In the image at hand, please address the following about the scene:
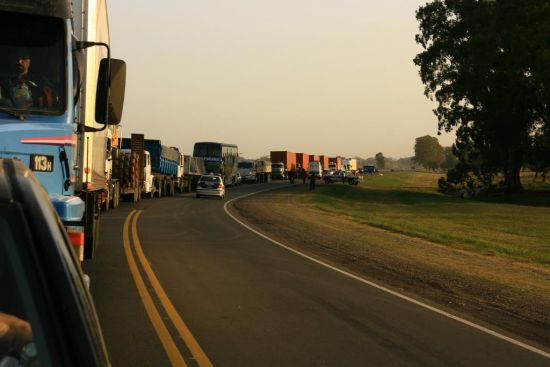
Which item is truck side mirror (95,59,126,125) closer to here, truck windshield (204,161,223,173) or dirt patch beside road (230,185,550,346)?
dirt patch beside road (230,185,550,346)

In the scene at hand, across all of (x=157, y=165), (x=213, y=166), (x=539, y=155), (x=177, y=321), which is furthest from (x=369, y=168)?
(x=177, y=321)

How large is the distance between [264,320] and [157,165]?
35678 mm

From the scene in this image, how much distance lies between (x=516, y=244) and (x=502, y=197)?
37.2 m

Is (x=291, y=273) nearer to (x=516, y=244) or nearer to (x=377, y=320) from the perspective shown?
(x=377, y=320)

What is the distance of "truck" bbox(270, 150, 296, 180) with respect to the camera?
10044cm

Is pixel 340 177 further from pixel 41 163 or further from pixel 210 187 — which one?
pixel 41 163

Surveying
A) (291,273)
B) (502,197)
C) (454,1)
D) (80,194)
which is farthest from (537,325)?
(454,1)

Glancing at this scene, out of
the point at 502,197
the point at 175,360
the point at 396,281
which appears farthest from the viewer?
the point at 502,197

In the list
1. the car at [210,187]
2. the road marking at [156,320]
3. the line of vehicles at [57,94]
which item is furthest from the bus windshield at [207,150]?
the line of vehicles at [57,94]

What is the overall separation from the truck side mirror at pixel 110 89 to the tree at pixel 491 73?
1748 inches

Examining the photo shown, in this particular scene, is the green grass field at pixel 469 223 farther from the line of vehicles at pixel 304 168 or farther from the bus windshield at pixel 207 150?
the line of vehicles at pixel 304 168

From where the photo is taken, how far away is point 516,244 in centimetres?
2458

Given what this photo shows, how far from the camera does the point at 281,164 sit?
101312 mm

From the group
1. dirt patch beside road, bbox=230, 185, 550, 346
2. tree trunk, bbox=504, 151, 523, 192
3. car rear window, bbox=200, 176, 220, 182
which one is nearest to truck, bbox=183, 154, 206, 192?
car rear window, bbox=200, 176, 220, 182
